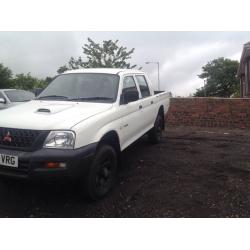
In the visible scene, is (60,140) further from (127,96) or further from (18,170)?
(127,96)

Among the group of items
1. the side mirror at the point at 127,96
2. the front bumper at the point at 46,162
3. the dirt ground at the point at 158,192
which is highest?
the side mirror at the point at 127,96

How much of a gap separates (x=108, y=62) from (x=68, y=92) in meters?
18.2

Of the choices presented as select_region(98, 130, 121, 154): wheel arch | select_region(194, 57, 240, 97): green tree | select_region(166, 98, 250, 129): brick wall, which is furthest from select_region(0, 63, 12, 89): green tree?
select_region(194, 57, 240, 97): green tree

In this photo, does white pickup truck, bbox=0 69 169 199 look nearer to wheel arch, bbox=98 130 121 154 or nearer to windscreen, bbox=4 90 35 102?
wheel arch, bbox=98 130 121 154

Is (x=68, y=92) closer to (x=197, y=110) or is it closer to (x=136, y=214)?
(x=136, y=214)

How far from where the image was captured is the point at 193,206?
3686mm

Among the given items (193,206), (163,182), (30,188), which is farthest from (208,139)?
(30,188)

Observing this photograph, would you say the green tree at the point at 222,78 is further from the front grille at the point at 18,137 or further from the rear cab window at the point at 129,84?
the front grille at the point at 18,137

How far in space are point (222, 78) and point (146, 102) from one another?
54047 mm

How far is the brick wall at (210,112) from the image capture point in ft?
33.7

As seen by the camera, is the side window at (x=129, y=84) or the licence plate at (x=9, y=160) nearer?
the licence plate at (x=9, y=160)

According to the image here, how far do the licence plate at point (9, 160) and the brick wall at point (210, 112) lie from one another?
8.27m

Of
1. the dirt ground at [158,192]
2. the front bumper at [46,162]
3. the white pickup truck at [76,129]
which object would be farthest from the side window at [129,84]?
the front bumper at [46,162]

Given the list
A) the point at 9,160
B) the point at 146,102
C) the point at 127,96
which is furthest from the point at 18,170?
the point at 146,102
